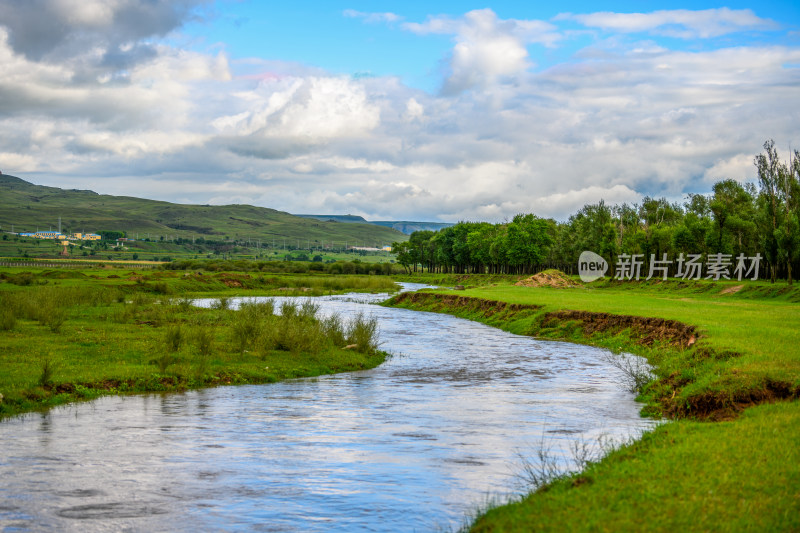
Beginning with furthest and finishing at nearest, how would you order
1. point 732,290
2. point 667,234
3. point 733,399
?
point 667,234
point 732,290
point 733,399

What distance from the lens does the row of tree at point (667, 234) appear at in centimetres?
8275

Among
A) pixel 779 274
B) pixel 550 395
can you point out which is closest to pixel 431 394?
pixel 550 395

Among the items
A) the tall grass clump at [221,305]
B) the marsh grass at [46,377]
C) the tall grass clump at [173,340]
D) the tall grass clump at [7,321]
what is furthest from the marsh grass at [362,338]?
the tall grass clump at [221,305]

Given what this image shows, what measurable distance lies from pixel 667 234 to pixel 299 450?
105 meters

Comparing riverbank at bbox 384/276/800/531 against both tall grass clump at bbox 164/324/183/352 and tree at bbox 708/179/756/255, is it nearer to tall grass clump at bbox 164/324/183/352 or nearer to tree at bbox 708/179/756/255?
tall grass clump at bbox 164/324/183/352

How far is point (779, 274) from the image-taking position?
92.2 m

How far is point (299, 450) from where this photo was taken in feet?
56.3

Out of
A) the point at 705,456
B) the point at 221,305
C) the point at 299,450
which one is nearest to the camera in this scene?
the point at 705,456

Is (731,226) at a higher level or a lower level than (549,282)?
higher

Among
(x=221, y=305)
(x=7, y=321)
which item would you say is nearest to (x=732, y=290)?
(x=221, y=305)

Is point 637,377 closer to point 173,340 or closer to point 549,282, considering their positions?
point 173,340

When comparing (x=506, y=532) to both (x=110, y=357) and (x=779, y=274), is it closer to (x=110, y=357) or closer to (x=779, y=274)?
(x=110, y=357)

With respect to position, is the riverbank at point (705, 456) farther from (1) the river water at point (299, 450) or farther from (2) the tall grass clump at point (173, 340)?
(2) the tall grass clump at point (173, 340)

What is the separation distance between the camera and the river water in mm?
12430
